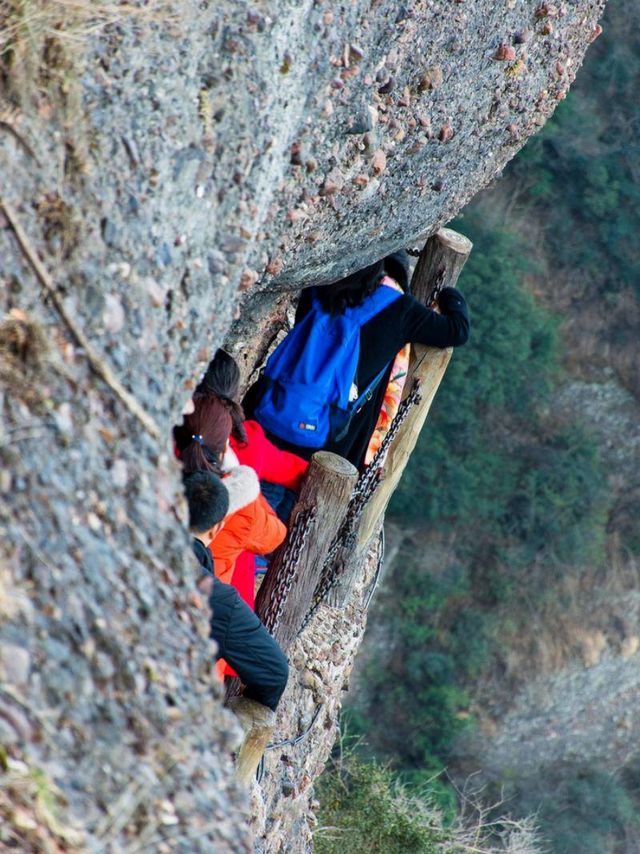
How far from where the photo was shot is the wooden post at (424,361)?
171 inches

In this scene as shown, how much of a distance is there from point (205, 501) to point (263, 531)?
53 cm

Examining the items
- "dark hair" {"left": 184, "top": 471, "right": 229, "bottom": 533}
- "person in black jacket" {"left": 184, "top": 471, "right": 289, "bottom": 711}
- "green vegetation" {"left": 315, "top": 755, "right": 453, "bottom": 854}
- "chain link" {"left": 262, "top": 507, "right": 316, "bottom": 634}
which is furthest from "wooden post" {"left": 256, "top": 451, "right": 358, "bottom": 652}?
"green vegetation" {"left": 315, "top": 755, "right": 453, "bottom": 854}

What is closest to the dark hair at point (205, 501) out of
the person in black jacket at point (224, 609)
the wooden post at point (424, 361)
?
the person in black jacket at point (224, 609)

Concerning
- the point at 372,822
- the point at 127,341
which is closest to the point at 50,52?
the point at 127,341

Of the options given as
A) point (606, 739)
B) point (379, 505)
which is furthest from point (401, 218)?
point (606, 739)

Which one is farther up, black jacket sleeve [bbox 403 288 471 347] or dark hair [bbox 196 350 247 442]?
black jacket sleeve [bbox 403 288 471 347]

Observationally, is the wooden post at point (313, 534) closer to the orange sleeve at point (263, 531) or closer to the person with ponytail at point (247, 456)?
the person with ponytail at point (247, 456)

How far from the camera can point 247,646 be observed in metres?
2.74

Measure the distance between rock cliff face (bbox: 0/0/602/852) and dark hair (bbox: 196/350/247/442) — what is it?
0.37 metres

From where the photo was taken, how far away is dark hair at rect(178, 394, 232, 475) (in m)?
2.80

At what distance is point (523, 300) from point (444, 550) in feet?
13.4

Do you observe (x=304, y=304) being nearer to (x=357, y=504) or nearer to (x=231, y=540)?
(x=357, y=504)

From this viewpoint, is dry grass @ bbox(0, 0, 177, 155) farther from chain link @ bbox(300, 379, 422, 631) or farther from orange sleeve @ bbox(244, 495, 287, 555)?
chain link @ bbox(300, 379, 422, 631)

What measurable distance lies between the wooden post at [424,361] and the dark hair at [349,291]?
55 centimetres
